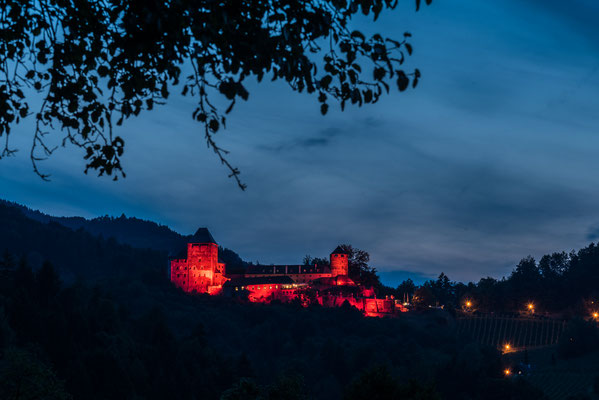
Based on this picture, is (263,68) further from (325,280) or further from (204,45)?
(325,280)

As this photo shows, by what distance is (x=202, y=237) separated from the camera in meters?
146

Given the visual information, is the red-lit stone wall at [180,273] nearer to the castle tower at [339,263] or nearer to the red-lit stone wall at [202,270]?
the red-lit stone wall at [202,270]

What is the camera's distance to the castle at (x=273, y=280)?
140750 millimetres

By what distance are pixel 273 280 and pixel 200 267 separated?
15575 mm

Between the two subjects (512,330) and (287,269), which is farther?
(512,330)

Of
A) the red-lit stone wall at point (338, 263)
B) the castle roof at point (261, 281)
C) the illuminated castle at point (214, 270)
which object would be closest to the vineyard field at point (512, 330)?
the red-lit stone wall at point (338, 263)

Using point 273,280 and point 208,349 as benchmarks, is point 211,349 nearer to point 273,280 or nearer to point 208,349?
point 208,349

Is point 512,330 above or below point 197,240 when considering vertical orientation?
below

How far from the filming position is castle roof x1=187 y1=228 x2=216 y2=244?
474 ft

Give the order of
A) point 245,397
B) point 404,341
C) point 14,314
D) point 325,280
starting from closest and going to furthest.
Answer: point 245,397 → point 14,314 → point 404,341 → point 325,280

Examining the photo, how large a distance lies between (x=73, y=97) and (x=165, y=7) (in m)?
2.70

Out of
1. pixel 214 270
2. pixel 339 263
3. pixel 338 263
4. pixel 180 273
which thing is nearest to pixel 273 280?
pixel 214 270

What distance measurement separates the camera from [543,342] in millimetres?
148750

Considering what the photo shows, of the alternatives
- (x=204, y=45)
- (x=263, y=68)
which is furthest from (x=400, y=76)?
(x=204, y=45)
